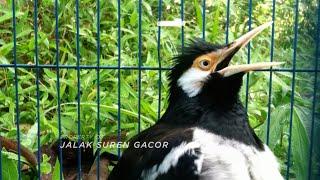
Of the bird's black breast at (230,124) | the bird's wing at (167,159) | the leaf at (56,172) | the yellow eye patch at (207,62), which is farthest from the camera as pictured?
the leaf at (56,172)

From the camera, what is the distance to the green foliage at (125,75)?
14.9 ft

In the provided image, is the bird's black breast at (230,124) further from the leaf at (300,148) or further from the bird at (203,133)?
the leaf at (300,148)

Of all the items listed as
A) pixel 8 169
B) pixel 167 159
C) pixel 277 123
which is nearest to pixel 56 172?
pixel 8 169

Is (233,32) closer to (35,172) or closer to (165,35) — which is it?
(165,35)

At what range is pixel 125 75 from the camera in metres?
5.58

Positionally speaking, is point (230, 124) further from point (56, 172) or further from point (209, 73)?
point (56, 172)

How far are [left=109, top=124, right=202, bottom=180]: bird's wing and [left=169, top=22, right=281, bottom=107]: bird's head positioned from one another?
23cm

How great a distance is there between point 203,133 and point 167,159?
228 millimetres

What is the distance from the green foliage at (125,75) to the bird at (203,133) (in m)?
0.34

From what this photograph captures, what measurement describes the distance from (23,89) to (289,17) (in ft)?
6.49

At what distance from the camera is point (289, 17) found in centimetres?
476

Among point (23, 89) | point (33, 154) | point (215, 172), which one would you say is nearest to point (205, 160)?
point (215, 172)

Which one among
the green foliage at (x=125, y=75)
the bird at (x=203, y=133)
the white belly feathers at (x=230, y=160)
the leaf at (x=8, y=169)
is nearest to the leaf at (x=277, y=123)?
the green foliage at (x=125, y=75)

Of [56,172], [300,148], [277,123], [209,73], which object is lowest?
[56,172]
